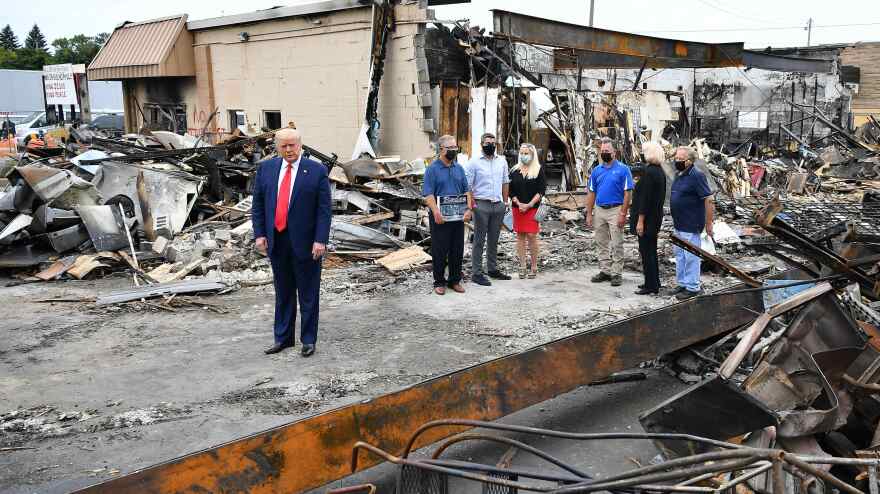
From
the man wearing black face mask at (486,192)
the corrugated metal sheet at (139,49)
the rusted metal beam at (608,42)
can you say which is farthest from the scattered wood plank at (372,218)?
the corrugated metal sheet at (139,49)

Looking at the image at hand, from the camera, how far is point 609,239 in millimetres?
8859

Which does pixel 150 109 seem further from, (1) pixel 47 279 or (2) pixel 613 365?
(2) pixel 613 365

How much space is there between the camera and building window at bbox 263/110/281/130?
18297 millimetres

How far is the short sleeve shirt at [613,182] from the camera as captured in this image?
8.30m

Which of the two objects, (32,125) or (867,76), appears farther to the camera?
(867,76)

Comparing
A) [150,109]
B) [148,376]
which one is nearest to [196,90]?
[150,109]

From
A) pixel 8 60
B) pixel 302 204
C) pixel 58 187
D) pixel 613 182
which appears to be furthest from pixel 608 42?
pixel 8 60

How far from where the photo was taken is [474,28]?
1492 centimetres

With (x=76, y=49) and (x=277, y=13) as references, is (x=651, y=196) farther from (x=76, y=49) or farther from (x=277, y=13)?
(x=76, y=49)

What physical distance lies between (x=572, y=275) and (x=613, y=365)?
4.58 metres

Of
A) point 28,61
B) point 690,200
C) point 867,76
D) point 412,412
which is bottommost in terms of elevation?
point 412,412

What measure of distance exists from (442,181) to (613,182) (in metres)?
2.10

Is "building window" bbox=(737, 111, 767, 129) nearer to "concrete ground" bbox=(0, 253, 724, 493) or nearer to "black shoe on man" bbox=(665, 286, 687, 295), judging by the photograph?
"concrete ground" bbox=(0, 253, 724, 493)

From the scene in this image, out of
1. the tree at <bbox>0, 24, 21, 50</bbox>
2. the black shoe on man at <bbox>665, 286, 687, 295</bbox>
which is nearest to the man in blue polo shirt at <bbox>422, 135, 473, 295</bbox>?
the black shoe on man at <bbox>665, 286, 687, 295</bbox>
